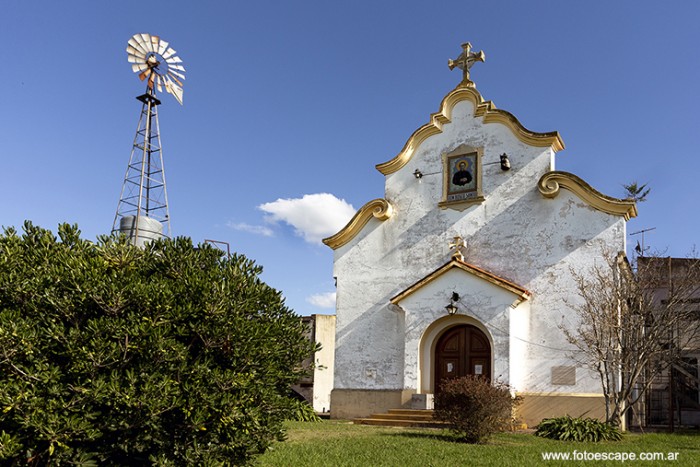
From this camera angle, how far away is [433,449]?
11.0 meters

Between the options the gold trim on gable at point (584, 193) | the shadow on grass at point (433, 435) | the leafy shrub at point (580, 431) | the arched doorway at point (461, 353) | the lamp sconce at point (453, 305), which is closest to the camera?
the shadow on grass at point (433, 435)

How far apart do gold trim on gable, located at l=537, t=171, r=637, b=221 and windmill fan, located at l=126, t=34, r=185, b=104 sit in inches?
867

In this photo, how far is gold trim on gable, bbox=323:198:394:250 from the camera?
776 inches

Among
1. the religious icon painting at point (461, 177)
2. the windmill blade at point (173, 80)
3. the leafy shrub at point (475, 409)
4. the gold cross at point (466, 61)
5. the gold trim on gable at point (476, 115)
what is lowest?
the leafy shrub at point (475, 409)

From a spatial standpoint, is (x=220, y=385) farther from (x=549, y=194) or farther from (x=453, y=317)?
(x=549, y=194)

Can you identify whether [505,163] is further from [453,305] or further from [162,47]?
[162,47]

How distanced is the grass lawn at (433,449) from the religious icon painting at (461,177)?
23.4ft

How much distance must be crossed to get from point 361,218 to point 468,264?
4119mm

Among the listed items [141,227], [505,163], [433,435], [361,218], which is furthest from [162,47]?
[433,435]

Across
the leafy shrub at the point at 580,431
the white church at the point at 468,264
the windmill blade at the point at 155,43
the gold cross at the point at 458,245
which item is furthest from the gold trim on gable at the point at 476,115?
the windmill blade at the point at 155,43

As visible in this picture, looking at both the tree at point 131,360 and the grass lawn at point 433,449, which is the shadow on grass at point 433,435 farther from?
the tree at point 131,360

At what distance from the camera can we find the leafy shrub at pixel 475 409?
12.1 m

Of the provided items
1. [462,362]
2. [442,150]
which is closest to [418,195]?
[442,150]

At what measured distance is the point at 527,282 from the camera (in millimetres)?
17141
